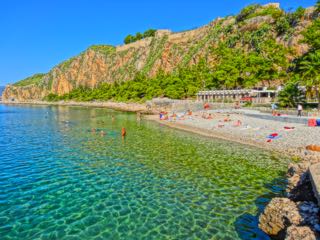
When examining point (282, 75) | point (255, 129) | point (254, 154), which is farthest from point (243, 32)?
point (254, 154)

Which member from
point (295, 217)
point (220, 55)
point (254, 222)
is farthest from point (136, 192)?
point (220, 55)

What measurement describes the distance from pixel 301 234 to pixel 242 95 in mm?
62158

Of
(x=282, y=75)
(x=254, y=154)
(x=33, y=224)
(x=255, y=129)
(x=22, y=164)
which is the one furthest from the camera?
(x=282, y=75)

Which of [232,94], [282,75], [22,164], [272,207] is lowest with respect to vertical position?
[22,164]

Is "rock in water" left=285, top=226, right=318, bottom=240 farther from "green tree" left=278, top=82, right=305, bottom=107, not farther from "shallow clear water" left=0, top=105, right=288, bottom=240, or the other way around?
"green tree" left=278, top=82, right=305, bottom=107

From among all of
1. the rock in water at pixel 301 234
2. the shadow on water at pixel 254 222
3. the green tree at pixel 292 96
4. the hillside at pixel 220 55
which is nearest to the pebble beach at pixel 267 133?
the shadow on water at pixel 254 222

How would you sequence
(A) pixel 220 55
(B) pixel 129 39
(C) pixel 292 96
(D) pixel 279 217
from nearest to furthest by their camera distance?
(D) pixel 279 217
(C) pixel 292 96
(A) pixel 220 55
(B) pixel 129 39

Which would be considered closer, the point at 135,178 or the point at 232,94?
the point at 135,178

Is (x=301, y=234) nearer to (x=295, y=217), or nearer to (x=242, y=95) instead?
(x=295, y=217)

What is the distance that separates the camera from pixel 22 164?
819 inches

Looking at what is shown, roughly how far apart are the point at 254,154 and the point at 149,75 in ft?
410

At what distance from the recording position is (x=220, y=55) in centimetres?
9419

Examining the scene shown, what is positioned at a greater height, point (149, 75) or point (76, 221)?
point (149, 75)

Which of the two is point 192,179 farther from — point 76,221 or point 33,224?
point 33,224
